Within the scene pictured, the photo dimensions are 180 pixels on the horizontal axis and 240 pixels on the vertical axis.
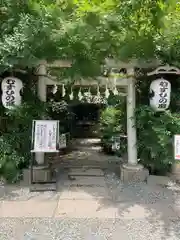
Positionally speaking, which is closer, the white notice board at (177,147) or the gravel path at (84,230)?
the gravel path at (84,230)

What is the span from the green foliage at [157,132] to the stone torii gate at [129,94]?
0.19 metres

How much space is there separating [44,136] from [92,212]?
6.40 feet

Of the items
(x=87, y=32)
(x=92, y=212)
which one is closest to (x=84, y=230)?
(x=92, y=212)

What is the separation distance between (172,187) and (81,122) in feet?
36.0

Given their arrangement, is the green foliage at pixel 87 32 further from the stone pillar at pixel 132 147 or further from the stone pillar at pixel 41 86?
the stone pillar at pixel 132 147

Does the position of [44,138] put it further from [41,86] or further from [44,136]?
[41,86]

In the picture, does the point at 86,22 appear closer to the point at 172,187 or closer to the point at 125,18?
the point at 125,18

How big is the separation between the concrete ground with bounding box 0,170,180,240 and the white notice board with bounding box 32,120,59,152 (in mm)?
932

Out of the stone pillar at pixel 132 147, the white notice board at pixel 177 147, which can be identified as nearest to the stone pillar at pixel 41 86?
the stone pillar at pixel 132 147

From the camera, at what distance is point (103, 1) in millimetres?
6305

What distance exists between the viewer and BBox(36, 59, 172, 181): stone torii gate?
6.50 metres

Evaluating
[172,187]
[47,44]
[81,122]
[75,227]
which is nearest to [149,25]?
[47,44]

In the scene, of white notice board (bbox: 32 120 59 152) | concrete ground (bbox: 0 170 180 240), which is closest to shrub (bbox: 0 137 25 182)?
Result: concrete ground (bbox: 0 170 180 240)

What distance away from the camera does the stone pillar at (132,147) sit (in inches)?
262
